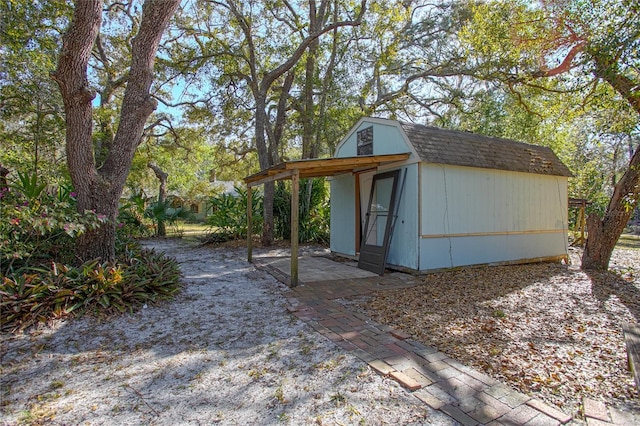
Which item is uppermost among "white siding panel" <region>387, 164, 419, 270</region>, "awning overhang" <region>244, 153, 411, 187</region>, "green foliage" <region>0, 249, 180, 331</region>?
"awning overhang" <region>244, 153, 411, 187</region>

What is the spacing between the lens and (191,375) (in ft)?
8.72

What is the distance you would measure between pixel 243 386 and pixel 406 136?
528cm

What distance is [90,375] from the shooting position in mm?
2662

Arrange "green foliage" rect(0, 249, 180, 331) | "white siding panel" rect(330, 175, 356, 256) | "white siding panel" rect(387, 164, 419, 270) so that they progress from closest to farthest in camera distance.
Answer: "green foliage" rect(0, 249, 180, 331)
"white siding panel" rect(387, 164, 419, 270)
"white siding panel" rect(330, 175, 356, 256)

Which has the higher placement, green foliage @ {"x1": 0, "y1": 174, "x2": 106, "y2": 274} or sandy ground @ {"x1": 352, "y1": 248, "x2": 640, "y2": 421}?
green foliage @ {"x1": 0, "y1": 174, "x2": 106, "y2": 274}

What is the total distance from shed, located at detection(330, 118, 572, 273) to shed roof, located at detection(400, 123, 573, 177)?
0.09 ft

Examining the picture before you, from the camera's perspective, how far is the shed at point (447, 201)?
6398mm

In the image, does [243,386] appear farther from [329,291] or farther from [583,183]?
[583,183]

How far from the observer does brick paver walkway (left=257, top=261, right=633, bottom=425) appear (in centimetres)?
212

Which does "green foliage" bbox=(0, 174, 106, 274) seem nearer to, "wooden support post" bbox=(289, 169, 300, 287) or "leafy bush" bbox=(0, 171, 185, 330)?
"leafy bush" bbox=(0, 171, 185, 330)

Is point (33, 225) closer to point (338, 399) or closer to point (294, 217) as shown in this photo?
point (294, 217)

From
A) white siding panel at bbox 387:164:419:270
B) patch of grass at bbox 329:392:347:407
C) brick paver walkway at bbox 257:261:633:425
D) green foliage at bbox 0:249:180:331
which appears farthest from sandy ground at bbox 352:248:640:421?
green foliage at bbox 0:249:180:331

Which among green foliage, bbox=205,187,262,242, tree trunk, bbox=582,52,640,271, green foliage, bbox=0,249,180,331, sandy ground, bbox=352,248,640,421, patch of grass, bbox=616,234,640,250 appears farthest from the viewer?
patch of grass, bbox=616,234,640,250

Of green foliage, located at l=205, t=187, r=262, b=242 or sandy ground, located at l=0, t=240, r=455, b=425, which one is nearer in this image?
sandy ground, located at l=0, t=240, r=455, b=425
